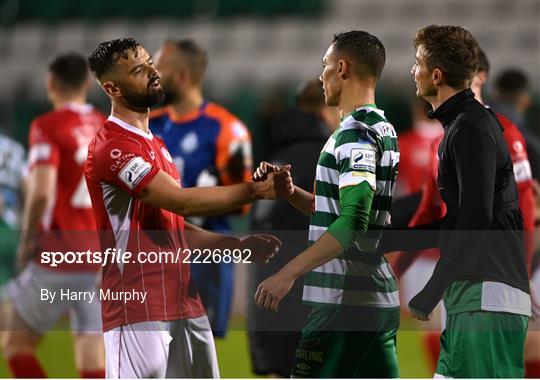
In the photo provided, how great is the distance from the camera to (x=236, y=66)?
16797mm

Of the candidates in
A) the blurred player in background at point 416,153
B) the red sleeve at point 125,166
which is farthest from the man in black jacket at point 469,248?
the blurred player in background at point 416,153

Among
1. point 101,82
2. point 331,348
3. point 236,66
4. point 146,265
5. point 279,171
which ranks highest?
point 236,66

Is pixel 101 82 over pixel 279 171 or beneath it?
over

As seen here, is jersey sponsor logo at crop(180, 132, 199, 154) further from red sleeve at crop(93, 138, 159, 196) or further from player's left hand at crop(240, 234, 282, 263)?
red sleeve at crop(93, 138, 159, 196)

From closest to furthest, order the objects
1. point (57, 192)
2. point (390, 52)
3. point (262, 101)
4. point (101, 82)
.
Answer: point (101, 82), point (57, 192), point (262, 101), point (390, 52)

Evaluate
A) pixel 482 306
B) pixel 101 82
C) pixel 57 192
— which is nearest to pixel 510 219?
pixel 482 306

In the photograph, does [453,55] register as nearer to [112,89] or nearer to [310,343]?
[310,343]

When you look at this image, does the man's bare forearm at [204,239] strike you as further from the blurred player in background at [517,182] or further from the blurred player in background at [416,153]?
the blurred player in background at [416,153]

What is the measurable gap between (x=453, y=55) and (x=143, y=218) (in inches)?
51.5

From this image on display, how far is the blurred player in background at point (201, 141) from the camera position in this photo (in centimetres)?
619

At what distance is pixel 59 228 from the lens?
20.0ft

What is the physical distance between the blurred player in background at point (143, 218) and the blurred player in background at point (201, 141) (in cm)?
204

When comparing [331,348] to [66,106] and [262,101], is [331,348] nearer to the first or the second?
[66,106]

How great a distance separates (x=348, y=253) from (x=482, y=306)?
1.71 ft
